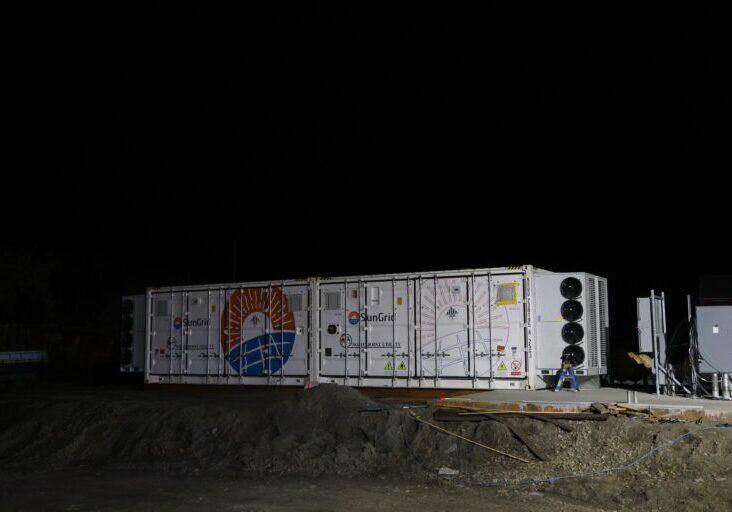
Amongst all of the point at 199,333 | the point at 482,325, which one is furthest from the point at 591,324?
the point at 199,333

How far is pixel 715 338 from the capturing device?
1399 centimetres

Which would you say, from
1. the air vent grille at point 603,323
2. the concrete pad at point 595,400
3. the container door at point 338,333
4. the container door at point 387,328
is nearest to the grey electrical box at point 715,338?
the concrete pad at point 595,400

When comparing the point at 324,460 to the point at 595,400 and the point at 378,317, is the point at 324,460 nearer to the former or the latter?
the point at 595,400

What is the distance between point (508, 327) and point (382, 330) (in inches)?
123

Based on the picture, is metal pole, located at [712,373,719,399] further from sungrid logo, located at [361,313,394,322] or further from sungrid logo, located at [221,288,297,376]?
sungrid logo, located at [221,288,297,376]

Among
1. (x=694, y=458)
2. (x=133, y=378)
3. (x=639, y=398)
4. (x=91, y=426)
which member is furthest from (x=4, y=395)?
(x=694, y=458)

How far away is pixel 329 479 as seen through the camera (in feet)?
38.8

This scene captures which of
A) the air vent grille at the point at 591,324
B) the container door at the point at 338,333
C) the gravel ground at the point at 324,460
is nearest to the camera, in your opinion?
the gravel ground at the point at 324,460

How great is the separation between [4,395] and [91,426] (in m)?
8.04

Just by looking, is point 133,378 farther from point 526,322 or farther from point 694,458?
point 694,458

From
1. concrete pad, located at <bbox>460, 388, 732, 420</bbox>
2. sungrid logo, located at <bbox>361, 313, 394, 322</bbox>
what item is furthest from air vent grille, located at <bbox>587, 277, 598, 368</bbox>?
sungrid logo, located at <bbox>361, 313, 394, 322</bbox>

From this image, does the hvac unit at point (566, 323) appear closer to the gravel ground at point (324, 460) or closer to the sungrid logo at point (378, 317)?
the sungrid logo at point (378, 317)

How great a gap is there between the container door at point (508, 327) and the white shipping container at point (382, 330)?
0.07 ft

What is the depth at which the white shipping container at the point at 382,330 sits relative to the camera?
1658 cm
